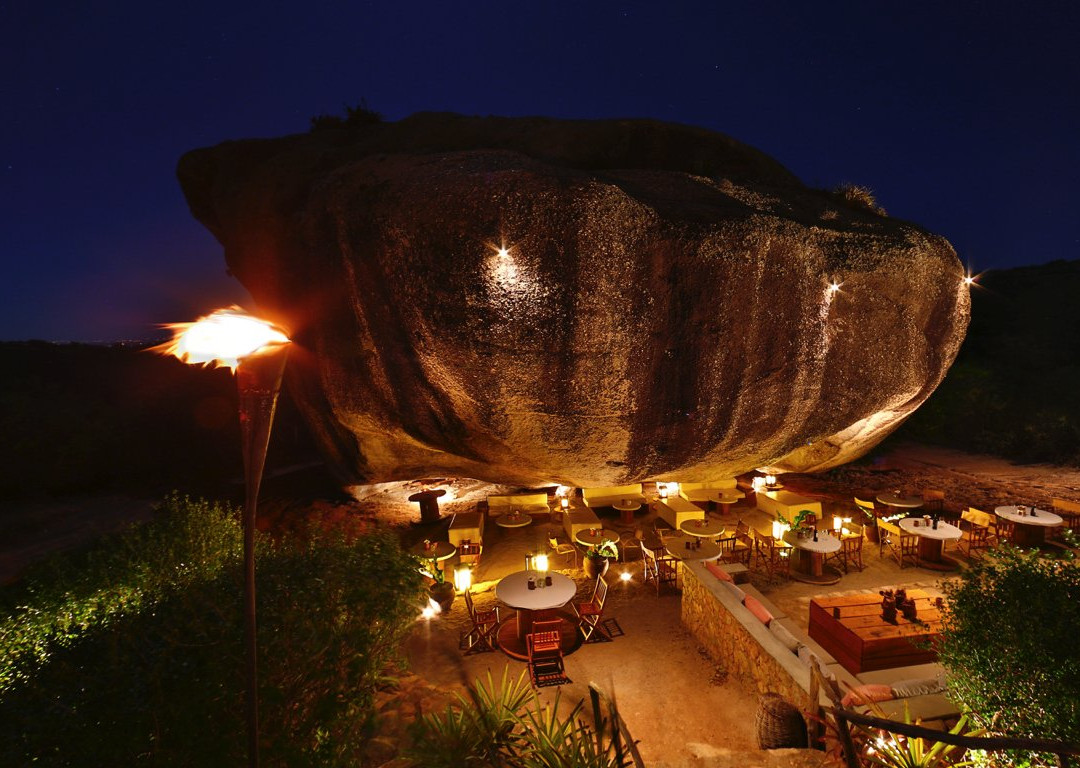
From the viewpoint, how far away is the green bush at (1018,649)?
3.69 metres

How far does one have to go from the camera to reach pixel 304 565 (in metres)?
4.77

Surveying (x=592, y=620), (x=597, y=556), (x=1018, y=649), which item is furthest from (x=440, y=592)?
(x=1018, y=649)

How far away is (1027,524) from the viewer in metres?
11.2

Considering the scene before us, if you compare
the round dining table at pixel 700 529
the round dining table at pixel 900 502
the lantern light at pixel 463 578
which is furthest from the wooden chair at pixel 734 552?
the lantern light at pixel 463 578

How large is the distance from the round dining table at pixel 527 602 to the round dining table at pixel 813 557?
17.2 ft

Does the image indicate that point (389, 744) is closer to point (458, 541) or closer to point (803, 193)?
point (458, 541)

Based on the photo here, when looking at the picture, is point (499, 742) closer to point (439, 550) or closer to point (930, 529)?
point (439, 550)

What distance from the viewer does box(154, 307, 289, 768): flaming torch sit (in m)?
3.25

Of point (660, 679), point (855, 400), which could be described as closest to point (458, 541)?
point (660, 679)

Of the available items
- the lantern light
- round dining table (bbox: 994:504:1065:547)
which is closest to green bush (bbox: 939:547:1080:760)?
the lantern light

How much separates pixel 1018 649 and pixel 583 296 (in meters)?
5.51

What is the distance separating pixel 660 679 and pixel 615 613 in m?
2.13

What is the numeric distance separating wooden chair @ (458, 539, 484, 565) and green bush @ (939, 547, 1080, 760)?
960 cm

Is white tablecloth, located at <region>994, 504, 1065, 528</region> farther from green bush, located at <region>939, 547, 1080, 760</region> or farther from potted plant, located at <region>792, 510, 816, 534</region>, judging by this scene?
green bush, located at <region>939, 547, 1080, 760</region>
